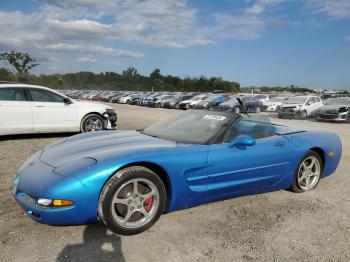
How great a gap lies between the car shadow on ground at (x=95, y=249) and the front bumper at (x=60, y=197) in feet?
0.61

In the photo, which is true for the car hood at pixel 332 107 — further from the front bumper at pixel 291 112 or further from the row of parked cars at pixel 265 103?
the front bumper at pixel 291 112

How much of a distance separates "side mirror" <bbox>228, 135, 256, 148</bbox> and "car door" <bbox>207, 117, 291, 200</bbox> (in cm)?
5

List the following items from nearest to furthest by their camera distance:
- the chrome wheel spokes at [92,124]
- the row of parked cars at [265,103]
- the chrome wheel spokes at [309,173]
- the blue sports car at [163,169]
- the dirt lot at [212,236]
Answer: the dirt lot at [212,236] < the blue sports car at [163,169] < the chrome wheel spokes at [309,173] < the chrome wheel spokes at [92,124] < the row of parked cars at [265,103]

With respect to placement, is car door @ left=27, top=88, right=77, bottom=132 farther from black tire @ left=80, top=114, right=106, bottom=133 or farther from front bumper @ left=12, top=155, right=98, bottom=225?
front bumper @ left=12, top=155, right=98, bottom=225

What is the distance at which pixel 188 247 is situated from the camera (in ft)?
11.1

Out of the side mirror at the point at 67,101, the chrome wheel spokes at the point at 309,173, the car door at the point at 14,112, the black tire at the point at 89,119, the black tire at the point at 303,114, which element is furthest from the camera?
the black tire at the point at 303,114

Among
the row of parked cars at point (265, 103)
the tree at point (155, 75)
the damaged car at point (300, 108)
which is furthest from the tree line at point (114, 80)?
the damaged car at point (300, 108)

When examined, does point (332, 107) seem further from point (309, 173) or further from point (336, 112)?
point (309, 173)

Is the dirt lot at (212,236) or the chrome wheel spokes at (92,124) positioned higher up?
the chrome wheel spokes at (92,124)

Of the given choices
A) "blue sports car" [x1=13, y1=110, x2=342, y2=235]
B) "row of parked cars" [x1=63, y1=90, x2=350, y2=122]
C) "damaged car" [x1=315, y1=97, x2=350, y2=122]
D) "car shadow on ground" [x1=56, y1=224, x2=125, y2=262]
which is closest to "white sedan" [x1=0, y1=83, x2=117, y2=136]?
"row of parked cars" [x1=63, y1=90, x2=350, y2=122]

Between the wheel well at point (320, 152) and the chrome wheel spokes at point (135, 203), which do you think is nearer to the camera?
the chrome wheel spokes at point (135, 203)

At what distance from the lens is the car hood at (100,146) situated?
381 cm

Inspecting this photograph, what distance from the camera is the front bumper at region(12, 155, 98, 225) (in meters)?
3.28

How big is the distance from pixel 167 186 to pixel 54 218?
3.76 feet
